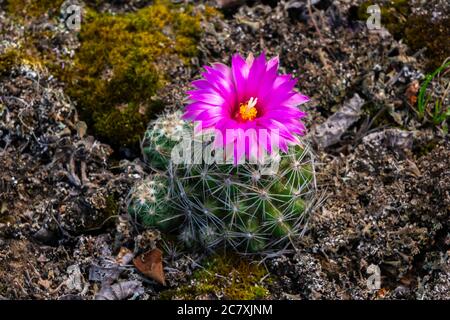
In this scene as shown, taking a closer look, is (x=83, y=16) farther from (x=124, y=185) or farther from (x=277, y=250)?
(x=277, y=250)

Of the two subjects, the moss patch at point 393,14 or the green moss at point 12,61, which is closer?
the green moss at point 12,61

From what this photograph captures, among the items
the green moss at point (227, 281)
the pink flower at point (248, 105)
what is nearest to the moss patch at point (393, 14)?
the pink flower at point (248, 105)

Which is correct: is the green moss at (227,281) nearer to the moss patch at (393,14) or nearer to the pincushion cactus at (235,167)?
the pincushion cactus at (235,167)

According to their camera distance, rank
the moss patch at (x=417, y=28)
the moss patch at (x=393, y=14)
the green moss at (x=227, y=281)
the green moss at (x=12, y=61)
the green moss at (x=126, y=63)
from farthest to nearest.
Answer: the moss patch at (x=393, y=14) → the moss patch at (x=417, y=28) → the green moss at (x=12, y=61) → the green moss at (x=126, y=63) → the green moss at (x=227, y=281)

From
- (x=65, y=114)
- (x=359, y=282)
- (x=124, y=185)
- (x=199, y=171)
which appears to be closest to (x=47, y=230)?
(x=124, y=185)

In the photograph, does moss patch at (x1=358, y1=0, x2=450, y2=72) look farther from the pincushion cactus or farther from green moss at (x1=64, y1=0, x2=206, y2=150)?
the pincushion cactus
